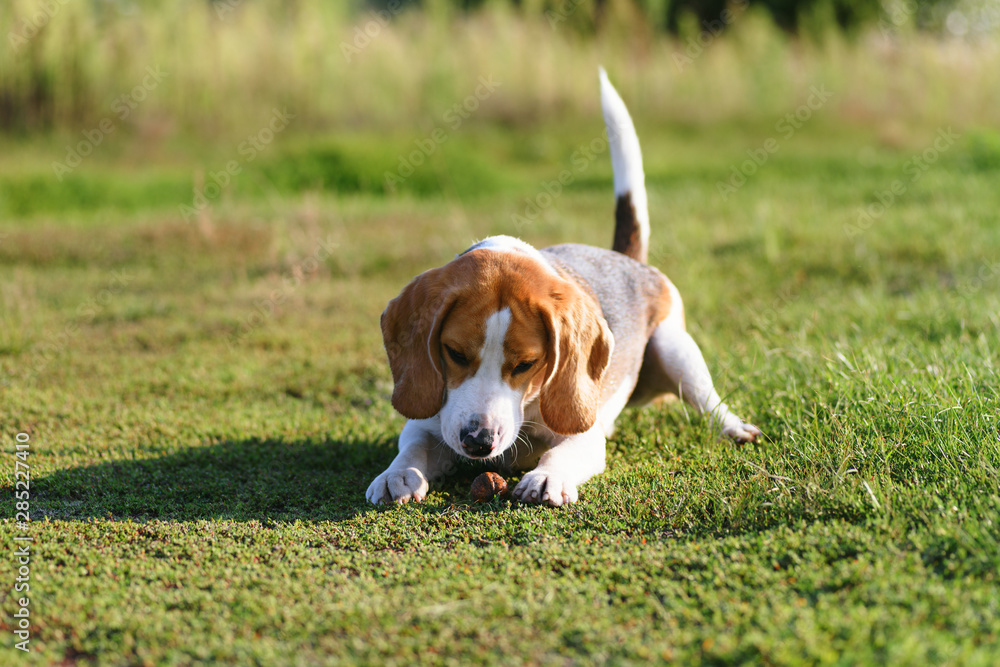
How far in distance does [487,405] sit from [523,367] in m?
0.24

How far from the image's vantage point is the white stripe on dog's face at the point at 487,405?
129 inches

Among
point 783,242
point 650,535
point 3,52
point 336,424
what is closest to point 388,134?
point 3,52

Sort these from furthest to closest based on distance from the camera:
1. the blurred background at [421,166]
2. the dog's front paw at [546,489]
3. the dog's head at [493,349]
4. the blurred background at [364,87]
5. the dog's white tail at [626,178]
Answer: the blurred background at [364,87] < the blurred background at [421,166] < the dog's white tail at [626,178] < the dog's front paw at [546,489] < the dog's head at [493,349]

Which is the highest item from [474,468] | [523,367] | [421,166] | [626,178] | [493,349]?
[626,178]

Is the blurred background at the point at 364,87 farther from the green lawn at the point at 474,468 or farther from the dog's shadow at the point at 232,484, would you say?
the dog's shadow at the point at 232,484

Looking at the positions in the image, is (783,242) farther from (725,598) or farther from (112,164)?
(112,164)

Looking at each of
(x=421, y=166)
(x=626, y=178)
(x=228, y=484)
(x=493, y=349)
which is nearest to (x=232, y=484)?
(x=228, y=484)

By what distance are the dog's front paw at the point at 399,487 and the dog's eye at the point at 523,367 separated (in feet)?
1.97

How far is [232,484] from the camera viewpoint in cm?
391

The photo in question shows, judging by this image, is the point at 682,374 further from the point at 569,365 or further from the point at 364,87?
the point at 364,87

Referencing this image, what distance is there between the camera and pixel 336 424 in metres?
4.79

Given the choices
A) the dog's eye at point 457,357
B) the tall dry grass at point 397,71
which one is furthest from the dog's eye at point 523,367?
the tall dry grass at point 397,71

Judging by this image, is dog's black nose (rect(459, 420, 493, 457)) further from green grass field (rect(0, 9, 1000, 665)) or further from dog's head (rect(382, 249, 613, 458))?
green grass field (rect(0, 9, 1000, 665))

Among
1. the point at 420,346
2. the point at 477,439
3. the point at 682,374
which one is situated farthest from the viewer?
the point at 682,374
